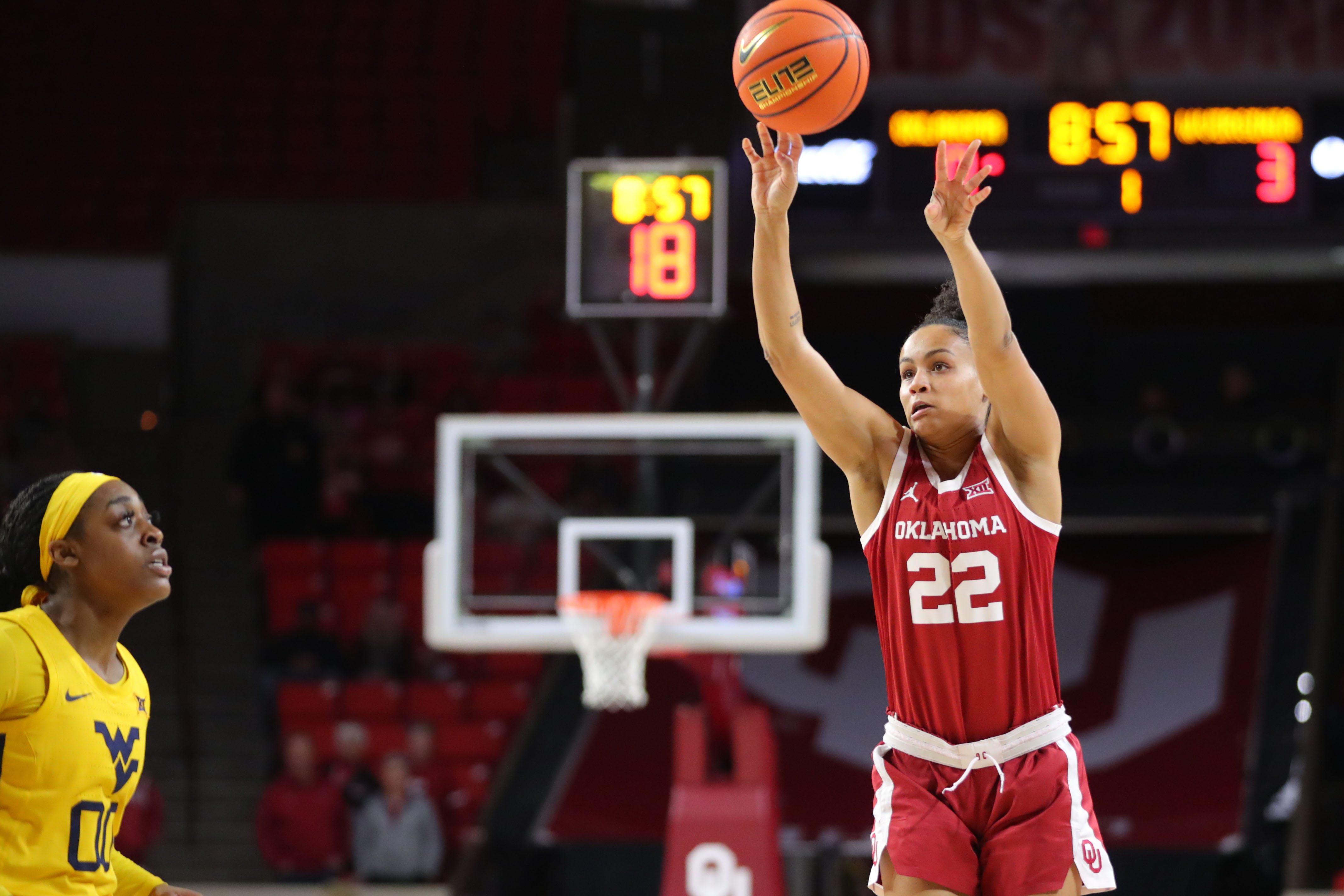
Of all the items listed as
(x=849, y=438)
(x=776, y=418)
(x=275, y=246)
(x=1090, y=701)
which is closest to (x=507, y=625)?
(x=776, y=418)

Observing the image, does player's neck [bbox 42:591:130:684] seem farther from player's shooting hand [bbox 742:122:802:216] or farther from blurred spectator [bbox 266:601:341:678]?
blurred spectator [bbox 266:601:341:678]

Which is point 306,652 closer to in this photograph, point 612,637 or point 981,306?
point 612,637

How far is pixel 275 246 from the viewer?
16188mm

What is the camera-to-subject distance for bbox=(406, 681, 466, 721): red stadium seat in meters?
11.7

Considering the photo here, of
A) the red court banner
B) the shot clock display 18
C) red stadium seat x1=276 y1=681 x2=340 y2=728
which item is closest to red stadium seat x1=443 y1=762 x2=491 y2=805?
the red court banner

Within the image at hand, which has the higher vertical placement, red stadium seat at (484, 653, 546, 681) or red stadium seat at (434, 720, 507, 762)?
red stadium seat at (484, 653, 546, 681)

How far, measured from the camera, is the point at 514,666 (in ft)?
40.2

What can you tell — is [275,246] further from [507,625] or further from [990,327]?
[990,327]

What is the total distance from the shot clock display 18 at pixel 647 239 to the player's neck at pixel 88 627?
4897 mm

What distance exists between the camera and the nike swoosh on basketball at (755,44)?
4.12 m

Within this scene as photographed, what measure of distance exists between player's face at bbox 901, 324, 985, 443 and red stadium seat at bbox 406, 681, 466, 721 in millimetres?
8424

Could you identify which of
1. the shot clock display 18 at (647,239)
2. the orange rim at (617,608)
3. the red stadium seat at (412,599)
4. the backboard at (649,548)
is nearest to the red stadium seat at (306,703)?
the red stadium seat at (412,599)

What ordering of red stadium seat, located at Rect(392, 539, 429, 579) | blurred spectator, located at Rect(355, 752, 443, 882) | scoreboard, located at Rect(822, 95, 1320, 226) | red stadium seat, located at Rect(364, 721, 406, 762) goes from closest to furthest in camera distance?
1. scoreboard, located at Rect(822, 95, 1320, 226)
2. blurred spectator, located at Rect(355, 752, 443, 882)
3. red stadium seat, located at Rect(364, 721, 406, 762)
4. red stadium seat, located at Rect(392, 539, 429, 579)

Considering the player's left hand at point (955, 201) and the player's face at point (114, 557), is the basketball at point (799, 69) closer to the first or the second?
the player's left hand at point (955, 201)
